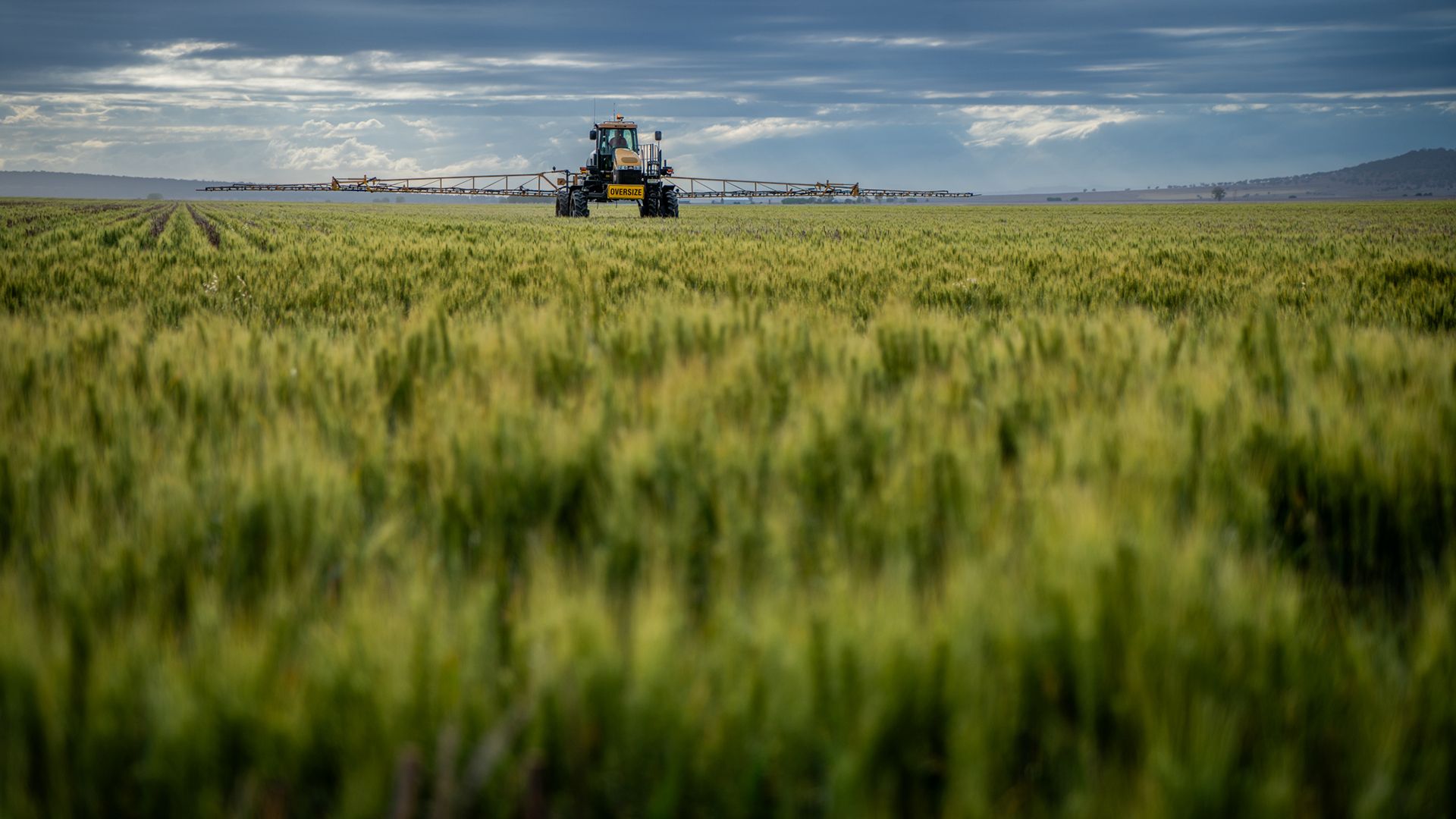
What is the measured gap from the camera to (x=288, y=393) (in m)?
2.88

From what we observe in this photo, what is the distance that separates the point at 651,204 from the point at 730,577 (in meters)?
39.7

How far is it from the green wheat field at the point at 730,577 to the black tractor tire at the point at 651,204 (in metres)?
37.1

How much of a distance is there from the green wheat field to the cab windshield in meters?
38.1

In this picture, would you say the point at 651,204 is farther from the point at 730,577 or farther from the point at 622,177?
the point at 730,577

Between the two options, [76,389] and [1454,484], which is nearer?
[1454,484]

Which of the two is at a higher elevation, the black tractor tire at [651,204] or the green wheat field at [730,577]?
the black tractor tire at [651,204]

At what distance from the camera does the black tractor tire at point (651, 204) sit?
130 ft

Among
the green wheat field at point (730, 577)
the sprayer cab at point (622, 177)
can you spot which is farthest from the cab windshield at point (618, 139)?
the green wheat field at point (730, 577)

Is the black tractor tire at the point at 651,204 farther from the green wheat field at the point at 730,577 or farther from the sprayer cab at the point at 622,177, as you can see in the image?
the green wheat field at the point at 730,577

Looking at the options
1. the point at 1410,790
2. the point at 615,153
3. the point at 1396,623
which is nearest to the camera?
the point at 1410,790

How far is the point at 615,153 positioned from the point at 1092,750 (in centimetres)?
4047

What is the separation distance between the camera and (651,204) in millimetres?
39781

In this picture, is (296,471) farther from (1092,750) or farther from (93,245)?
(93,245)

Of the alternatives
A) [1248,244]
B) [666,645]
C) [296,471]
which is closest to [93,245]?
[296,471]
